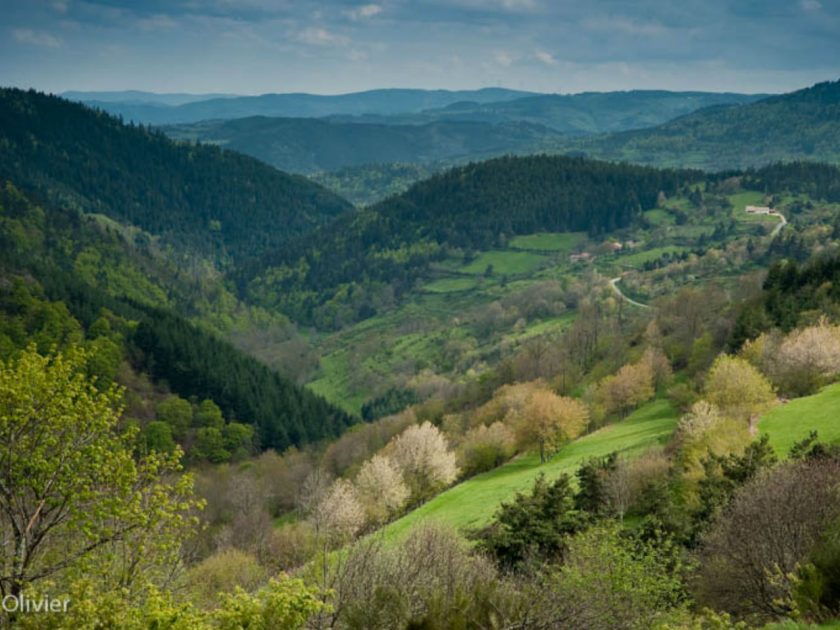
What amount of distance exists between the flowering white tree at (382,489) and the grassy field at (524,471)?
100 inches

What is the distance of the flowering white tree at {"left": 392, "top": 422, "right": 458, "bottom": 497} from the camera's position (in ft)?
262

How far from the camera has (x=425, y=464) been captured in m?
80.2

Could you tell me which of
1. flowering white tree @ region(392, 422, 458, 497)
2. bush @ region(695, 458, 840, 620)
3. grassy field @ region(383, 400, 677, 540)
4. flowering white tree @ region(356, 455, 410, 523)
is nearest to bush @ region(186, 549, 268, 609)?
grassy field @ region(383, 400, 677, 540)

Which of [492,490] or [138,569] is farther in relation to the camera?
[492,490]

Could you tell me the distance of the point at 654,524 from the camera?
131 feet

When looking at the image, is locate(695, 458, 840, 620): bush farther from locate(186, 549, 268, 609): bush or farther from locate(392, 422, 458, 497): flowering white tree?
locate(392, 422, 458, 497): flowering white tree

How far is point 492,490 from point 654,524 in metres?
30.8

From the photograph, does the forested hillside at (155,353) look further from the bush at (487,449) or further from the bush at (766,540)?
the bush at (766,540)

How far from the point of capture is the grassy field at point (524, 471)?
60969 mm

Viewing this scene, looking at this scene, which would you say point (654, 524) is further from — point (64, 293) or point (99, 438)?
point (64, 293)

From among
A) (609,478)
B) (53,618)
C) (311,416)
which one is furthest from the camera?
(311,416)

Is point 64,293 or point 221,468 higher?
point 64,293

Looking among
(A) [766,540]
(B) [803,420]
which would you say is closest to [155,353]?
(B) [803,420]

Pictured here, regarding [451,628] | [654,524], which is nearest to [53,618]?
[451,628]
